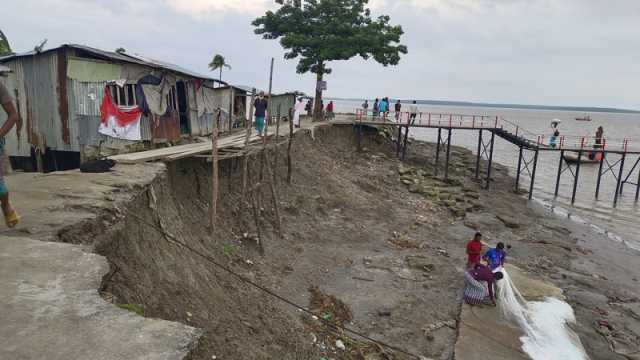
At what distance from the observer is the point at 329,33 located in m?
30.5

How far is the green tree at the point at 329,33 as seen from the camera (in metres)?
29.8

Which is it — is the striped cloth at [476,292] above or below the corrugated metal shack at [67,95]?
below

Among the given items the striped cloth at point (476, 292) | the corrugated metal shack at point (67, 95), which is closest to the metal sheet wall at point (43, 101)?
the corrugated metal shack at point (67, 95)

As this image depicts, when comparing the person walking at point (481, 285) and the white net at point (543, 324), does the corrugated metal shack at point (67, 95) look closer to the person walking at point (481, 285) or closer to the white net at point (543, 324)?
the person walking at point (481, 285)

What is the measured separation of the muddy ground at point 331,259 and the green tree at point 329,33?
8616 mm

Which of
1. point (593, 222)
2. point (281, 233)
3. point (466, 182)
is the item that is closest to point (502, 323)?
point (281, 233)

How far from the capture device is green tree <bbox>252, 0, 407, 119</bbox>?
29.8 meters

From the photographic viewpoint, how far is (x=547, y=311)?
1135 centimetres

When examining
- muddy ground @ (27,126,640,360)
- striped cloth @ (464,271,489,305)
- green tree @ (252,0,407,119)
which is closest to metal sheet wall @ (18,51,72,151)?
muddy ground @ (27,126,640,360)

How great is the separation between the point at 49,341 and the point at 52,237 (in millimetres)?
2633

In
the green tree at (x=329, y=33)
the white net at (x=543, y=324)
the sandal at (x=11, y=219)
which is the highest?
the green tree at (x=329, y=33)

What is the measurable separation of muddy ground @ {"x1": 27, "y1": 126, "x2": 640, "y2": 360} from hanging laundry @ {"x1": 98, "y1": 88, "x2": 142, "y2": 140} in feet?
8.85

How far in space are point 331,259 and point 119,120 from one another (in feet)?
25.4

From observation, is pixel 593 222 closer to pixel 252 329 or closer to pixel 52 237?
pixel 252 329
